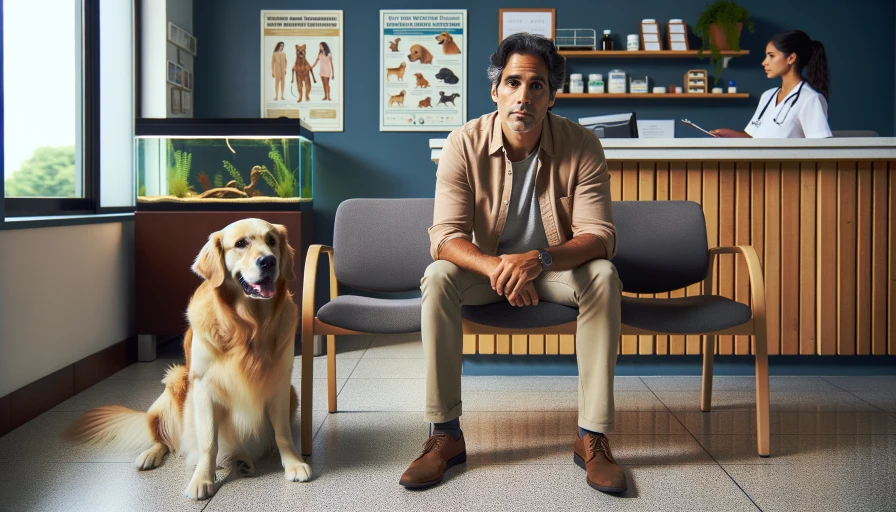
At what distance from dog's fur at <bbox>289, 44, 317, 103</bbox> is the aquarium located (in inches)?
43.3

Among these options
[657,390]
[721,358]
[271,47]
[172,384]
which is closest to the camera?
[172,384]

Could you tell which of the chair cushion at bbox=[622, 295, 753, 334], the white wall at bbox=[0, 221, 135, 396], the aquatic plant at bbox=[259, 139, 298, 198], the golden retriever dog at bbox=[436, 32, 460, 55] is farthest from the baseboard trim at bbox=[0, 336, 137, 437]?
the golden retriever dog at bbox=[436, 32, 460, 55]

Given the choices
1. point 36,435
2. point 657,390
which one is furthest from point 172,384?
point 657,390

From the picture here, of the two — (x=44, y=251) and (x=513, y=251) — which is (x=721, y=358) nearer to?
(x=513, y=251)

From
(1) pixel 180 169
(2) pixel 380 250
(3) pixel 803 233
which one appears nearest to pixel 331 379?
(2) pixel 380 250

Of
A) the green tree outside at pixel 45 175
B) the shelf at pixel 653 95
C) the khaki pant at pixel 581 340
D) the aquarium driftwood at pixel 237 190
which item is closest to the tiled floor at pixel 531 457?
the khaki pant at pixel 581 340

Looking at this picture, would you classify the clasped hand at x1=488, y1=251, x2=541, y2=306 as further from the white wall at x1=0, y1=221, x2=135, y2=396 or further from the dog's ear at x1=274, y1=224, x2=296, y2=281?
the white wall at x1=0, y1=221, x2=135, y2=396

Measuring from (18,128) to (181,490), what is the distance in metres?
1.80

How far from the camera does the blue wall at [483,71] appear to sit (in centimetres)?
522

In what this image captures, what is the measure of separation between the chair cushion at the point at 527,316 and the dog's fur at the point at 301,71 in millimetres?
3337

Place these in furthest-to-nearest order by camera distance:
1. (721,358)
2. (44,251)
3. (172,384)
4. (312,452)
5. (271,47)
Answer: (271,47)
(721,358)
(44,251)
(312,452)
(172,384)

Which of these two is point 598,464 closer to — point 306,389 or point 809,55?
point 306,389

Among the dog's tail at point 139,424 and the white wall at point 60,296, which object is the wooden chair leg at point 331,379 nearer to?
the dog's tail at point 139,424

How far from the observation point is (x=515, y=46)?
2.41 meters
